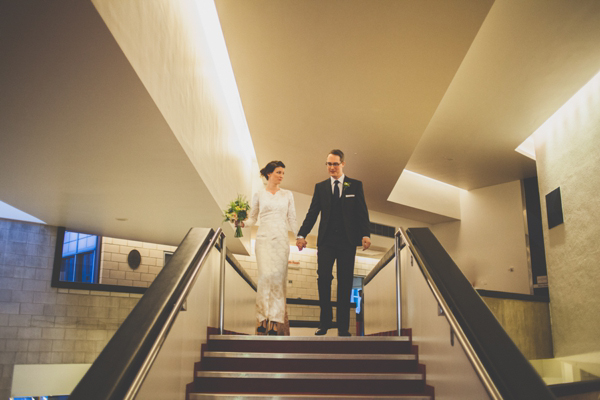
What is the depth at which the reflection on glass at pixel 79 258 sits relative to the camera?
32.8 ft

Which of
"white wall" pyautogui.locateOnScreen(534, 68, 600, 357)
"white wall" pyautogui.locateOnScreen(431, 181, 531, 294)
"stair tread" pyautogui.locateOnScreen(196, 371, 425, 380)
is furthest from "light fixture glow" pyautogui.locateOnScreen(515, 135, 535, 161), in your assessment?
"stair tread" pyautogui.locateOnScreen(196, 371, 425, 380)

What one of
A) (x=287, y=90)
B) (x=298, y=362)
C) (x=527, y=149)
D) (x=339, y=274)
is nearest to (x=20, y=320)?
(x=287, y=90)

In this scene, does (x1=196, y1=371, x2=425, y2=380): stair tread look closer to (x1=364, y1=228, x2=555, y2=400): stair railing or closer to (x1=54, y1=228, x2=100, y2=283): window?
(x1=364, y1=228, x2=555, y2=400): stair railing

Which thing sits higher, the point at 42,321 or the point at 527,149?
the point at 527,149

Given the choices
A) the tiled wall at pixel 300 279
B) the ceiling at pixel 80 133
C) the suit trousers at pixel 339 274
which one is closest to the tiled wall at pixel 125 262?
the ceiling at pixel 80 133

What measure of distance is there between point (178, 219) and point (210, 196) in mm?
1735

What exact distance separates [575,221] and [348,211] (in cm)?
443

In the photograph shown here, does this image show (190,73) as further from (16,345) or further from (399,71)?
(16,345)

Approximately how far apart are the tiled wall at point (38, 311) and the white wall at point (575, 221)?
25.1 feet

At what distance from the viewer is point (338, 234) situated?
5.41m

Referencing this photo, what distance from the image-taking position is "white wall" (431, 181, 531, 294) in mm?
12406

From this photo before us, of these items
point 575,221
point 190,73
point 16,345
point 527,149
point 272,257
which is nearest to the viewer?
point 272,257

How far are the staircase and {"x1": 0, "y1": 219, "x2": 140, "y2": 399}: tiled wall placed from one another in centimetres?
558

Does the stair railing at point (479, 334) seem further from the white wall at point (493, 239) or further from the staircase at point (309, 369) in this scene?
the white wall at point (493, 239)
